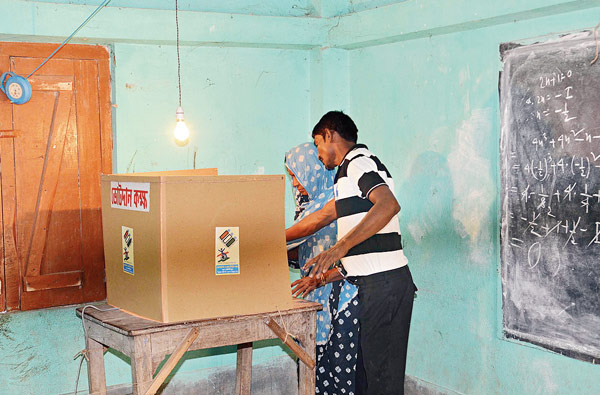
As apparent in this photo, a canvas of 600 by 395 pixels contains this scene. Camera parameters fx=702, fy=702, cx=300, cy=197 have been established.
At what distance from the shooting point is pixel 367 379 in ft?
11.4

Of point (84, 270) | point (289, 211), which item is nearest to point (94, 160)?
point (84, 270)

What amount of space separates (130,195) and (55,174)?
4.31 ft

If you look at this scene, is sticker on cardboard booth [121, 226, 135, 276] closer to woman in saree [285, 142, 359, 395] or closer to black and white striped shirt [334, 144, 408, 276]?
woman in saree [285, 142, 359, 395]

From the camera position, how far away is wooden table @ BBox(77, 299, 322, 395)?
2.71 m

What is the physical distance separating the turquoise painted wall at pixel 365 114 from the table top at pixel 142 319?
1.17m

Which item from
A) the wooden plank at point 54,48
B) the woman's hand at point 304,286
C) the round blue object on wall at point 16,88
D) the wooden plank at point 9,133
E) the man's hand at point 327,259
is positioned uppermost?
the wooden plank at point 54,48

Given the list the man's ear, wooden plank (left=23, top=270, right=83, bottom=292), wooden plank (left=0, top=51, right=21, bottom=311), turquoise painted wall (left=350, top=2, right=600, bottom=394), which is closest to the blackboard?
turquoise painted wall (left=350, top=2, right=600, bottom=394)

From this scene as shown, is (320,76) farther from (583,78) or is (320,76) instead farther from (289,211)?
(583,78)

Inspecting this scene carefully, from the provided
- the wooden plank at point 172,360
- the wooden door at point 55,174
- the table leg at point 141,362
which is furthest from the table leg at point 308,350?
the wooden door at point 55,174

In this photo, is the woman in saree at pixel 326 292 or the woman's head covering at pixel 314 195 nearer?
the woman in saree at pixel 326 292

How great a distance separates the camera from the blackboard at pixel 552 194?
3221 mm

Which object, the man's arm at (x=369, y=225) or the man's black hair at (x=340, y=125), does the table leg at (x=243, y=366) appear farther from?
the man's black hair at (x=340, y=125)

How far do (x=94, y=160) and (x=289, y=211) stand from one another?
4.49 feet

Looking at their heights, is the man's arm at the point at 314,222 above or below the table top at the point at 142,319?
above
